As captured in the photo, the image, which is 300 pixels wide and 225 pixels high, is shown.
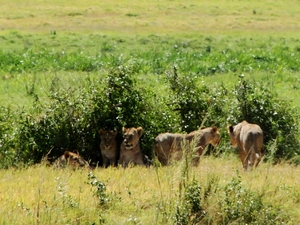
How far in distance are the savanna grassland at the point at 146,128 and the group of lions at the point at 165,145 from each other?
0.34 meters

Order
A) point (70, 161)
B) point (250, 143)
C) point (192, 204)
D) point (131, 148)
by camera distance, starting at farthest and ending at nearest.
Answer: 1. point (131, 148)
2. point (250, 143)
3. point (70, 161)
4. point (192, 204)

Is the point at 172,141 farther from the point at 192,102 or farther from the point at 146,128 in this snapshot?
the point at 192,102

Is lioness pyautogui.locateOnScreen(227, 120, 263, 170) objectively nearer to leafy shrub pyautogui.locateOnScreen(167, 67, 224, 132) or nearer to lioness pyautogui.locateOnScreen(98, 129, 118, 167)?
leafy shrub pyautogui.locateOnScreen(167, 67, 224, 132)

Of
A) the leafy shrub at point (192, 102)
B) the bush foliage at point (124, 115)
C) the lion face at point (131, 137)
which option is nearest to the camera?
the lion face at point (131, 137)

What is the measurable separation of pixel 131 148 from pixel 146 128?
3.64 feet

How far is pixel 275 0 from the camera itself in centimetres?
5600

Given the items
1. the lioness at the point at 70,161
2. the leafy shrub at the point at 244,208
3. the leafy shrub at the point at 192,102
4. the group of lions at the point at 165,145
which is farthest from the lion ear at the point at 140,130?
the leafy shrub at the point at 244,208

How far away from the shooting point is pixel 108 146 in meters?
14.1

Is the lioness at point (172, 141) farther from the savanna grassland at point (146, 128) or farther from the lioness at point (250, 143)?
the lioness at point (250, 143)

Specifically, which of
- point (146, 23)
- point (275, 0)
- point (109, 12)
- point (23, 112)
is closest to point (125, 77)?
point (23, 112)

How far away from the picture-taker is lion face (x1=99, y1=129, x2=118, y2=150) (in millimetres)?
14161

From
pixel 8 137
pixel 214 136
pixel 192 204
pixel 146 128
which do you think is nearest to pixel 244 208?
pixel 192 204

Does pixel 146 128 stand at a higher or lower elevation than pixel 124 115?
lower

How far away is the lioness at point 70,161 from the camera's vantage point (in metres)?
13.1
